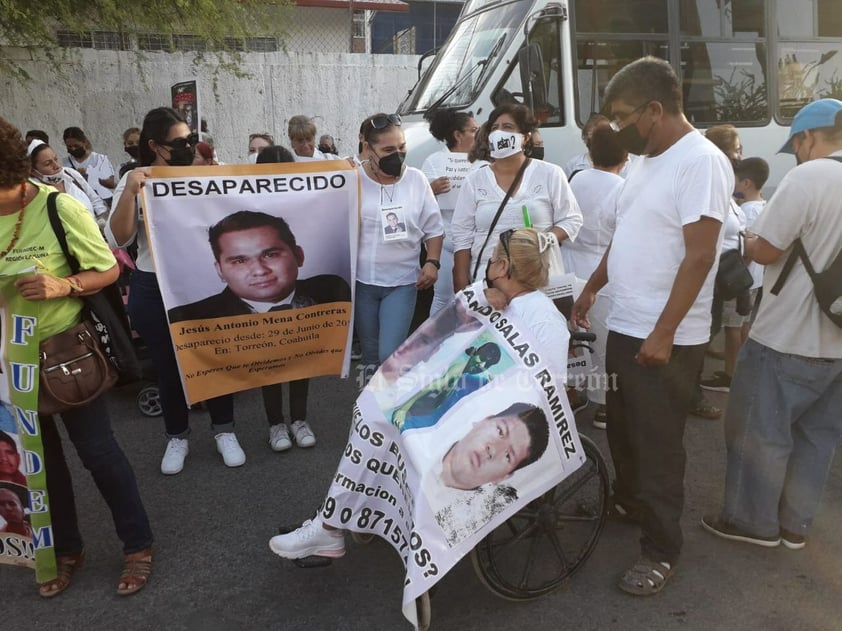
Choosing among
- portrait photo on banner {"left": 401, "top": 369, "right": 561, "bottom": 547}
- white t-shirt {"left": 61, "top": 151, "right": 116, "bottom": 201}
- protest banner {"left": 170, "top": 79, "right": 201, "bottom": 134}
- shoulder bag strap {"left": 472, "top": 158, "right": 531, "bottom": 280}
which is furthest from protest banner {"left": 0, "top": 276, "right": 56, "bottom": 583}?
white t-shirt {"left": 61, "top": 151, "right": 116, "bottom": 201}

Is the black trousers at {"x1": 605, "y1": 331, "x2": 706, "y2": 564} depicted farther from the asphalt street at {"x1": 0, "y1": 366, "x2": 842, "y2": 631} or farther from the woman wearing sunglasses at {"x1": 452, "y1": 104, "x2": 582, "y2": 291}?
the woman wearing sunglasses at {"x1": 452, "y1": 104, "x2": 582, "y2": 291}

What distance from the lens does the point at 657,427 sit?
Answer: 2705 millimetres

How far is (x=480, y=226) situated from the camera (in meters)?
3.80

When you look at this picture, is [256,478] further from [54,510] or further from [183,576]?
[54,510]

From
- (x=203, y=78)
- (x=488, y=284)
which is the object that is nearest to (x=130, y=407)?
(x=488, y=284)

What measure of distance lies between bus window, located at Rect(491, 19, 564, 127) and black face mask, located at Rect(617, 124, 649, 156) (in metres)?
3.97

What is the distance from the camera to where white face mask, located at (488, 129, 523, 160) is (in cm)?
369

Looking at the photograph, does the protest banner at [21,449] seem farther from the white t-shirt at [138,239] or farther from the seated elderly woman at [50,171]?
the seated elderly woman at [50,171]

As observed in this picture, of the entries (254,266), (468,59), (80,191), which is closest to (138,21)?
(468,59)

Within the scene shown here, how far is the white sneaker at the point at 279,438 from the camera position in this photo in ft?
13.3

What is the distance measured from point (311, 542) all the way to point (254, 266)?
1.68 metres

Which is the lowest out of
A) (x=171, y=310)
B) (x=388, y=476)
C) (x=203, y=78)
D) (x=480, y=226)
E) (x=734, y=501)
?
(x=734, y=501)

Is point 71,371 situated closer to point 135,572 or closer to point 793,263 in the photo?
point 135,572

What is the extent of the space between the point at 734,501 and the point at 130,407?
3.86 metres
